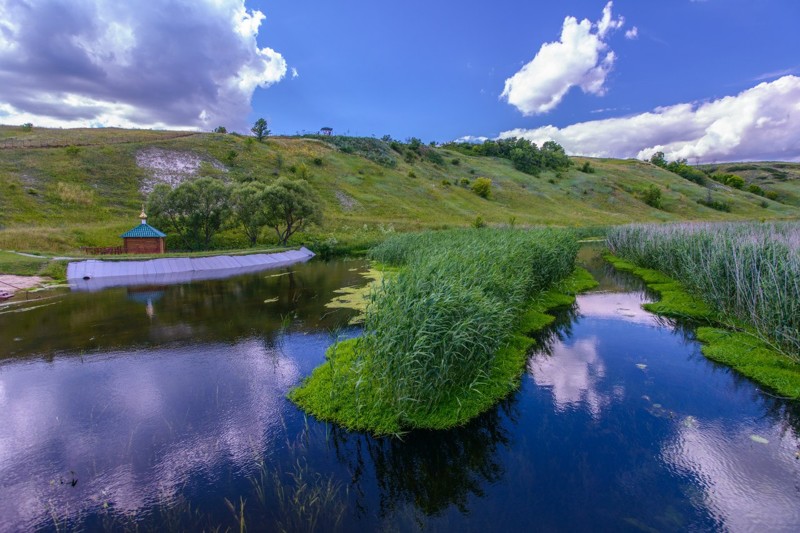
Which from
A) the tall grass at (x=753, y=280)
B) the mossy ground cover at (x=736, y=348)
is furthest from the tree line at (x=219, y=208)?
the mossy ground cover at (x=736, y=348)

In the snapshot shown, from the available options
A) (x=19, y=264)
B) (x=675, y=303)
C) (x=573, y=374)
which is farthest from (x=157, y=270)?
(x=675, y=303)

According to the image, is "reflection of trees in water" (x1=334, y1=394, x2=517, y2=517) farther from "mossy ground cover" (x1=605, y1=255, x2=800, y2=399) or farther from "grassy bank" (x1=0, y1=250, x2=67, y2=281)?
"grassy bank" (x1=0, y1=250, x2=67, y2=281)

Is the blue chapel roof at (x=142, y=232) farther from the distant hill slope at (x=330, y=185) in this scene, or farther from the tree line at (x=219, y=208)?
the tree line at (x=219, y=208)

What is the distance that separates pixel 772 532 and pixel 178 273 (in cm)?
3362

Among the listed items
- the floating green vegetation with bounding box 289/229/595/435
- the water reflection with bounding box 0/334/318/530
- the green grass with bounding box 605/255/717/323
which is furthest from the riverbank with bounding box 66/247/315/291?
the green grass with bounding box 605/255/717/323

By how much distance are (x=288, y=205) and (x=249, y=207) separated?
415 cm

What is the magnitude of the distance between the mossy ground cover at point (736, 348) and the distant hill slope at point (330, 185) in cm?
3993

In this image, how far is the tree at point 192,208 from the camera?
41000mm

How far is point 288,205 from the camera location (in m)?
43.6

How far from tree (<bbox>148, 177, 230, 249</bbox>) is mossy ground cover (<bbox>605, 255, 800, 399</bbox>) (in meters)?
40.0

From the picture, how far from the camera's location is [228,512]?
20.7ft

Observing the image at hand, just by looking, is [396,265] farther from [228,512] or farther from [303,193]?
[228,512]

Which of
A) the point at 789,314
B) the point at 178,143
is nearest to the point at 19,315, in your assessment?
the point at 789,314

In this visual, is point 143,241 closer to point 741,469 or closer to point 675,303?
point 675,303
